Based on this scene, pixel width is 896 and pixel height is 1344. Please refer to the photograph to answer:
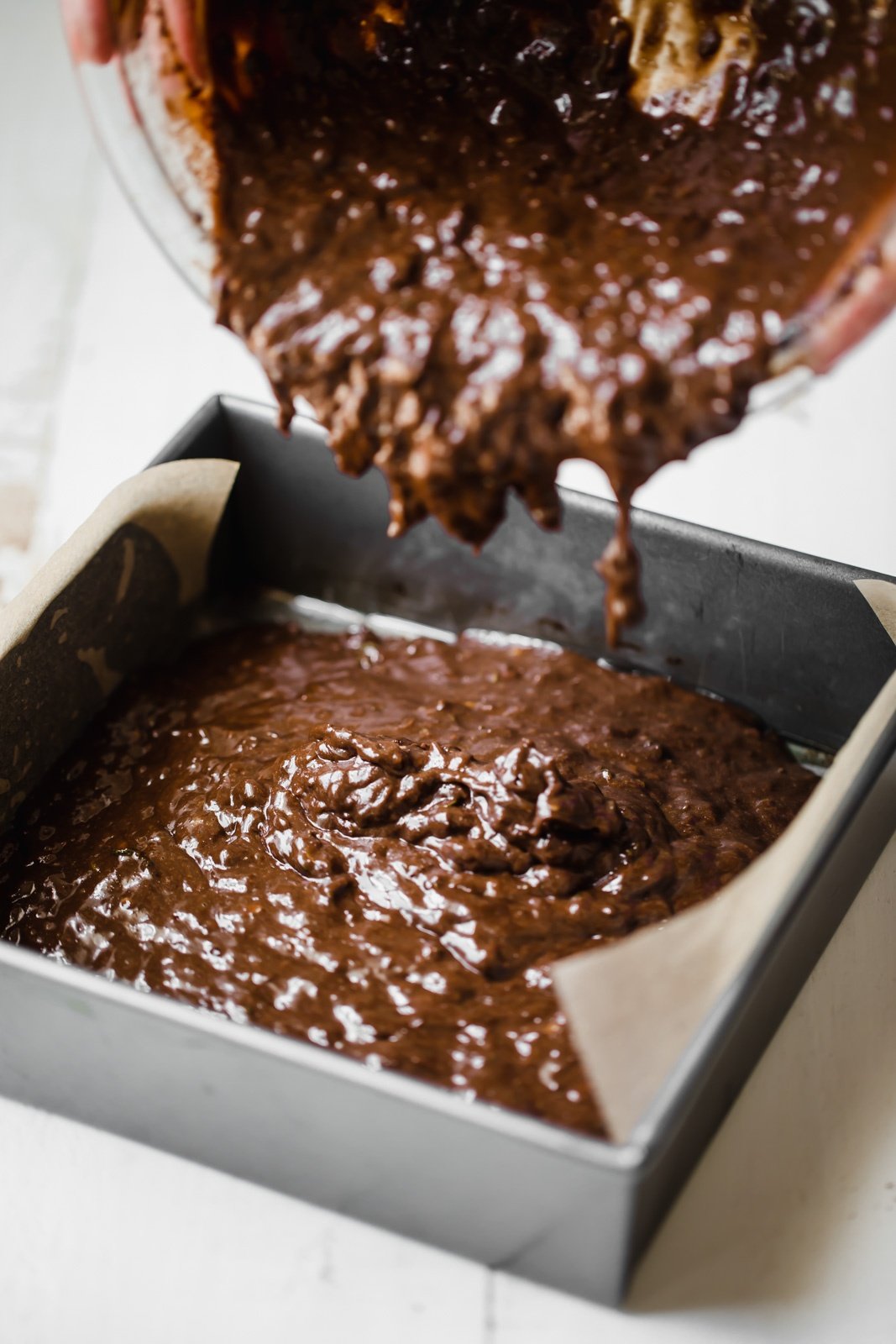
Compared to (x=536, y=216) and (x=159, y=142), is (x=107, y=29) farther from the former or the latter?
(x=536, y=216)

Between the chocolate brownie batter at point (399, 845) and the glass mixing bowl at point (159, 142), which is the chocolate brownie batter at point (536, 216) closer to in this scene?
the glass mixing bowl at point (159, 142)

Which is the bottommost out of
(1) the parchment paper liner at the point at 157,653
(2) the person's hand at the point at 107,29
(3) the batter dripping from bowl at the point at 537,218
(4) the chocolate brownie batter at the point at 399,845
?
(4) the chocolate brownie batter at the point at 399,845

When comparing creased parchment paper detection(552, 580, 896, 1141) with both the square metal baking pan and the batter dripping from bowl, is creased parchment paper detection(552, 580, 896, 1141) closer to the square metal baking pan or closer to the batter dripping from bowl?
the square metal baking pan

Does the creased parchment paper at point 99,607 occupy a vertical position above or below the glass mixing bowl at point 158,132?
below

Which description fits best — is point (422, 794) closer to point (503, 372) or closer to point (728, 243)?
point (503, 372)

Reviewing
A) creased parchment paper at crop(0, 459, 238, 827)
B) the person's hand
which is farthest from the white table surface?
the person's hand

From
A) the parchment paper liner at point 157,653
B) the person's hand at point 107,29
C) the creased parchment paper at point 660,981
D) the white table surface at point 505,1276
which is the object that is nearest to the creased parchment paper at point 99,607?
the parchment paper liner at point 157,653

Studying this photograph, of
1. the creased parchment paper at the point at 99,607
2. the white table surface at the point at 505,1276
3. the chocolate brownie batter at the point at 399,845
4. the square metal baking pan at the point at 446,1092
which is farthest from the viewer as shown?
the creased parchment paper at the point at 99,607

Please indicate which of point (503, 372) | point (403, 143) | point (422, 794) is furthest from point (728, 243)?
point (422, 794)
